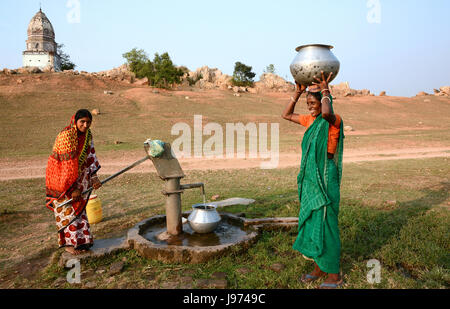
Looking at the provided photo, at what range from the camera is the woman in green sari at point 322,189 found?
270cm

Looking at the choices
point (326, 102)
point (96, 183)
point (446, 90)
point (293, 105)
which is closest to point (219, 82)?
point (446, 90)

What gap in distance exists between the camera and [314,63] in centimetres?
264

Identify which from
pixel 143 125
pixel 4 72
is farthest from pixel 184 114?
pixel 4 72

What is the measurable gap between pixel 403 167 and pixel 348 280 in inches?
283

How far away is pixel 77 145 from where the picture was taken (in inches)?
139

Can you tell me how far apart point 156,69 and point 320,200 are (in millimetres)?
41015

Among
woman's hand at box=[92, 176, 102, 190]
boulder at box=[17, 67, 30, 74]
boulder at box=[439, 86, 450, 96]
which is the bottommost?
woman's hand at box=[92, 176, 102, 190]

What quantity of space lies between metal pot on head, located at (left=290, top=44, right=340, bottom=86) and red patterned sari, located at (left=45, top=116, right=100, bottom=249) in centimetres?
242

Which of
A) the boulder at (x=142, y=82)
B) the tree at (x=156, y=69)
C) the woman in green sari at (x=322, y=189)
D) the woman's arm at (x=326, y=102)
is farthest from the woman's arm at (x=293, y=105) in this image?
the boulder at (x=142, y=82)

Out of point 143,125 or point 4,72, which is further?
point 4,72

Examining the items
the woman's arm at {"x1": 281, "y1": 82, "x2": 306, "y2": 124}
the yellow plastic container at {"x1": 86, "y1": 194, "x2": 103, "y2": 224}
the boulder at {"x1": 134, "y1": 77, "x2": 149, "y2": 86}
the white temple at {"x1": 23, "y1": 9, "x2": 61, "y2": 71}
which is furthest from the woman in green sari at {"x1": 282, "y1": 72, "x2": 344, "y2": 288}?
the white temple at {"x1": 23, "y1": 9, "x2": 61, "y2": 71}

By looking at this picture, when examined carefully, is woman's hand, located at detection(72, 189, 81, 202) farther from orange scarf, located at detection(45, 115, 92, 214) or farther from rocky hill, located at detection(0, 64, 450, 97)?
rocky hill, located at detection(0, 64, 450, 97)

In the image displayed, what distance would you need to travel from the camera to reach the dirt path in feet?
31.8
